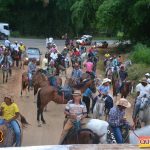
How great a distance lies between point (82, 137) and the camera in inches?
477

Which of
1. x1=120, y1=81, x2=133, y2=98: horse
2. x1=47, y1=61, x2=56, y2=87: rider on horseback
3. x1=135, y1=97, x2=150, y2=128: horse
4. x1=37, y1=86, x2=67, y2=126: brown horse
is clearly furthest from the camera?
x1=120, y1=81, x2=133, y2=98: horse

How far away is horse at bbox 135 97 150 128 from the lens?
15797 mm

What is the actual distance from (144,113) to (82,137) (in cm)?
429

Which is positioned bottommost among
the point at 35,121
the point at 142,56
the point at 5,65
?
the point at 35,121

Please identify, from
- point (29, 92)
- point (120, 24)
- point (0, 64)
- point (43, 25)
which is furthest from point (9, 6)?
point (29, 92)

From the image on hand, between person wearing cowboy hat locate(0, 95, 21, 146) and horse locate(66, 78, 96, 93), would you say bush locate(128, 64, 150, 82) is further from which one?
person wearing cowboy hat locate(0, 95, 21, 146)

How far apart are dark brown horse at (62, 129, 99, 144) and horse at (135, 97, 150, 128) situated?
3819 mm

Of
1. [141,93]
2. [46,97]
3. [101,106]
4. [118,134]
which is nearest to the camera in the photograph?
[118,134]

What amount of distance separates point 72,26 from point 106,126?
2326 inches

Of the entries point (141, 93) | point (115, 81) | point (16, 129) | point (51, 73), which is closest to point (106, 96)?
point (141, 93)

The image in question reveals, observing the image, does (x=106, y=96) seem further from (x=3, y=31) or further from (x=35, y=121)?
(x=3, y=31)

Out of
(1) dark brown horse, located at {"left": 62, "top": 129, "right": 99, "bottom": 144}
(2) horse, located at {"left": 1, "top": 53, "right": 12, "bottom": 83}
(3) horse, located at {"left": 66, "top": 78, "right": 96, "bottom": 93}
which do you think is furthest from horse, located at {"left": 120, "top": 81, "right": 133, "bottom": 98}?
(1) dark brown horse, located at {"left": 62, "top": 129, "right": 99, "bottom": 144}

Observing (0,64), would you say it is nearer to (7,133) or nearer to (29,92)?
(29,92)

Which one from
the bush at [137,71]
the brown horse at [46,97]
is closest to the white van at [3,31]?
the bush at [137,71]
